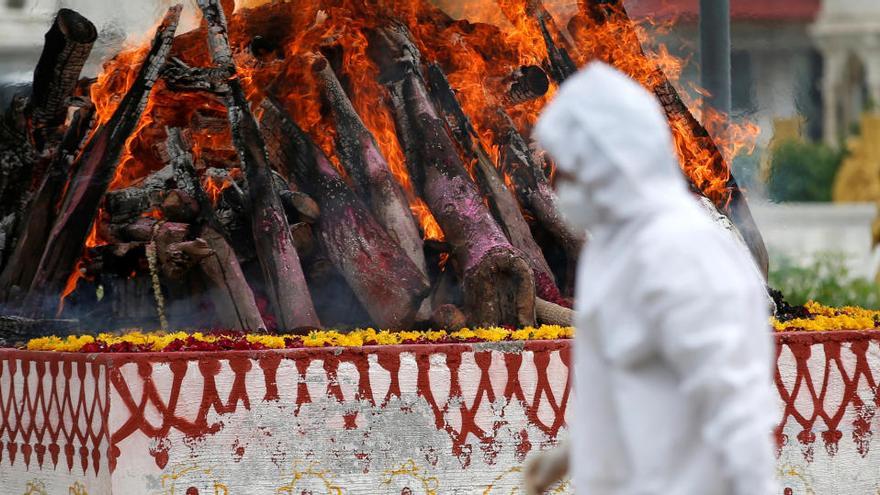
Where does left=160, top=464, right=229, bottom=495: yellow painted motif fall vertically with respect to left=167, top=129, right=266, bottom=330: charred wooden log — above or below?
below

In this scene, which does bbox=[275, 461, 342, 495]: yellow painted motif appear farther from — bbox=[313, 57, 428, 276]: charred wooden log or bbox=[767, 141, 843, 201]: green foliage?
bbox=[767, 141, 843, 201]: green foliage

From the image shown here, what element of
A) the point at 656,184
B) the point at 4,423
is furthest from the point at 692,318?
the point at 4,423

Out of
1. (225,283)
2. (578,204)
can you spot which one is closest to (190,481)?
(225,283)

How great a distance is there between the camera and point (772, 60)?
10234 mm

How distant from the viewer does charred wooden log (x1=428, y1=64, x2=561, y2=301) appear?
307 inches

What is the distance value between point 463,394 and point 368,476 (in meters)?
0.51

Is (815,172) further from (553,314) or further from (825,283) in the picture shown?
(553,314)

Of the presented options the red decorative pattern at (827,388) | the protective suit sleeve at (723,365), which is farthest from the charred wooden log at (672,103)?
the protective suit sleeve at (723,365)

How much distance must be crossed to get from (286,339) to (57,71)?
7.70 feet

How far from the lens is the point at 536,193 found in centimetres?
820

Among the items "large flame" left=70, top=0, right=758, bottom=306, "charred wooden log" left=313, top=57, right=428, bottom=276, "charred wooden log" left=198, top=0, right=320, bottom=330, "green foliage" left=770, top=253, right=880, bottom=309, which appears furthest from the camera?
"green foliage" left=770, top=253, right=880, bottom=309

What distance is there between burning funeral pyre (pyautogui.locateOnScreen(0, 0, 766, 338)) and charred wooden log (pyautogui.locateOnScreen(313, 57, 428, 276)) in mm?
10

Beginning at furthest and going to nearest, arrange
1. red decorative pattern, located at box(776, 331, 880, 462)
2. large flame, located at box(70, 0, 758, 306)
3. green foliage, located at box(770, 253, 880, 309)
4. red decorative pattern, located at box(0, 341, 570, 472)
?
green foliage, located at box(770, 253, 880, 309), large flame, located at box(70, 0, 758, 306), red decorative pattern, located at box(776, 331, 880, 462), red decorative pattern, located at box(0, 341, 570, 472)

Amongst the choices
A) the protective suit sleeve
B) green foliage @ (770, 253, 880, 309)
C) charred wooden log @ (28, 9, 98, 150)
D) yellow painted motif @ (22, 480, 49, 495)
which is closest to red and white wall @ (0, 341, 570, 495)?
yellow painted motif @ (22, 480, 49, 495)
